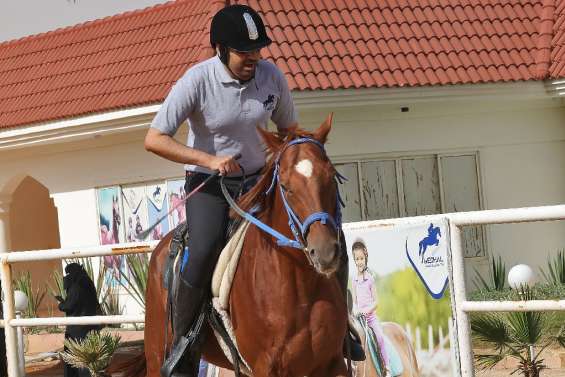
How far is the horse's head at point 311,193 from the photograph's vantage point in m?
5.77

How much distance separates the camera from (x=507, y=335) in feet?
27.6

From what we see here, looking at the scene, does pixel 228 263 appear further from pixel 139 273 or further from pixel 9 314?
pixel 139 273

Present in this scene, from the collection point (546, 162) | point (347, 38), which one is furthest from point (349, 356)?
point (546, 162)

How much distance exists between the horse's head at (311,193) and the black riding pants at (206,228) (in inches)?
28.9

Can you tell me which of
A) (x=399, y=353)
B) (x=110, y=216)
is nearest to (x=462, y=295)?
(x=399, y=353)

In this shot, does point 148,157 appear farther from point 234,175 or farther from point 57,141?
point 234,175

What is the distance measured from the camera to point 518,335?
8375 millimetres

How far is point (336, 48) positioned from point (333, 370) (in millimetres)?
12918

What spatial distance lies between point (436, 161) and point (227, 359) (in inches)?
510

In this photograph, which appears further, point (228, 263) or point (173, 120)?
point (173, 120)

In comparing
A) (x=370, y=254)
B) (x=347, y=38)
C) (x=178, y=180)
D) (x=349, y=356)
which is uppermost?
(x=347, y=38)

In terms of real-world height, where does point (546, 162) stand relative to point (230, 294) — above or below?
above

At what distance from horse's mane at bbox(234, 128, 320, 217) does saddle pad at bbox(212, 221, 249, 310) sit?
15 centimetres

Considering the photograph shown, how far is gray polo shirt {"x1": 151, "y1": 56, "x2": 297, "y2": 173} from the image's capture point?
6.96 meters
